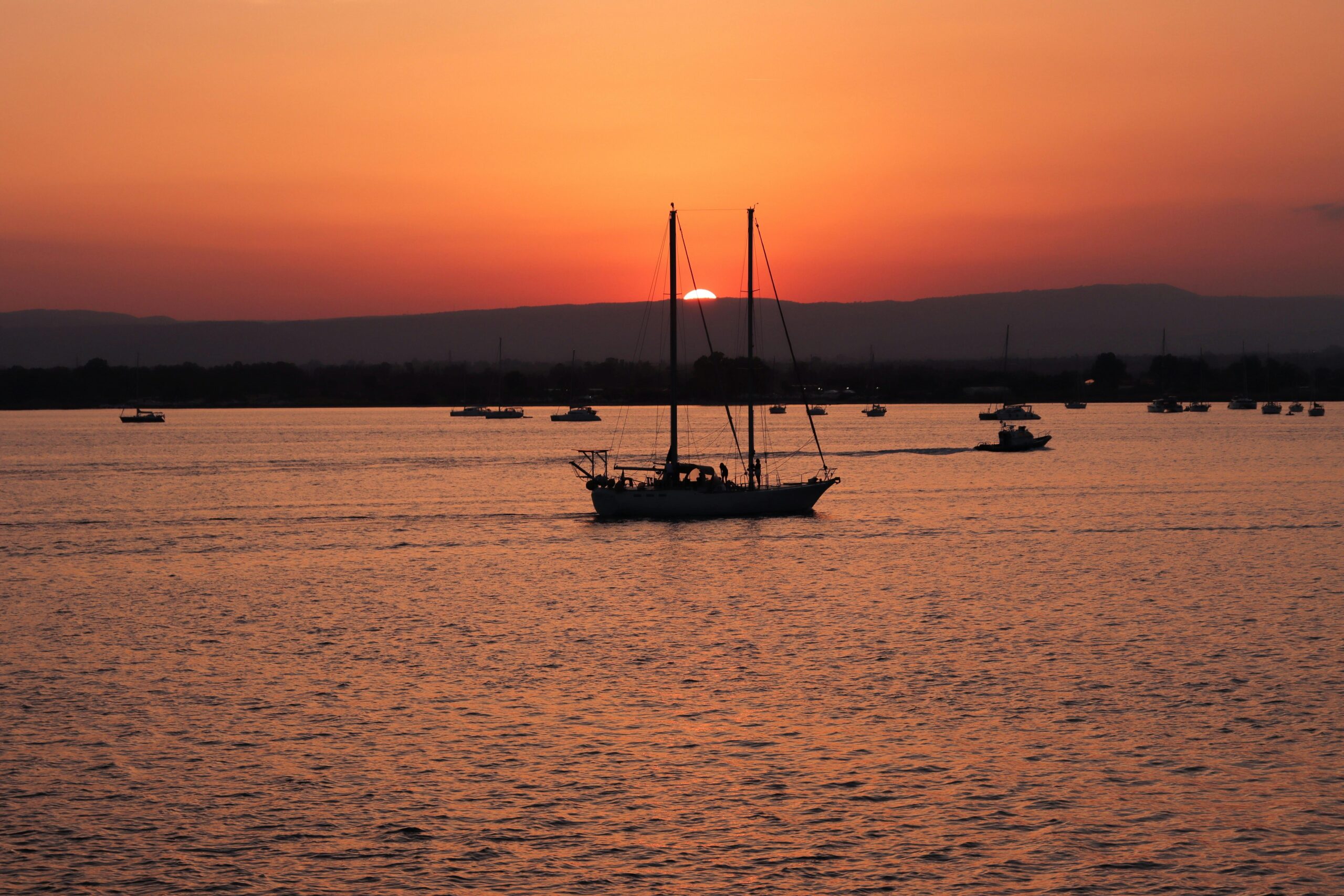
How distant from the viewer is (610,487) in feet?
241

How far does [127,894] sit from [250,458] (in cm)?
14433

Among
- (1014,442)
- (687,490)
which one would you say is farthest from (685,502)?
(1014,442)

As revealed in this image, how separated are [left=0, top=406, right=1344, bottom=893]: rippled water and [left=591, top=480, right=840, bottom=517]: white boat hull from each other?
5.91 meters

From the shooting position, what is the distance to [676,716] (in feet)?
90.3

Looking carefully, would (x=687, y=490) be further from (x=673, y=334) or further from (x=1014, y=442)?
(x=1014, y=442)

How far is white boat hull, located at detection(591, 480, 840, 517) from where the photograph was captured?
2822 inches

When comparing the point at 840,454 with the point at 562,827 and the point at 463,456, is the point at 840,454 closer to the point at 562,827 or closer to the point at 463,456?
the point at 463,456

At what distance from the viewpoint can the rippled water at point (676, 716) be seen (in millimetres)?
18953

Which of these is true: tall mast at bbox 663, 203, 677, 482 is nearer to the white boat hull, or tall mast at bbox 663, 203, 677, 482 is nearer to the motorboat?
the white boat hull

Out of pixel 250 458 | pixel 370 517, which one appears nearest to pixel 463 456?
pixel 250 458

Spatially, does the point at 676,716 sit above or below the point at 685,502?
below

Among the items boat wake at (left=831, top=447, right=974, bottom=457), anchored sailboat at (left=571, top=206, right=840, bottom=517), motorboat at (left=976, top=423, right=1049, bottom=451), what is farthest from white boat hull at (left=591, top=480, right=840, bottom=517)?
Result: motorboat at (left=976, top=423, right=1049, bottom=451)

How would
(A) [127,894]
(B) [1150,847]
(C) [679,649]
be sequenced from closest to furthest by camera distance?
1. (A) [127,894]
2. (B) [1150,847]
3. (C) [679,649]

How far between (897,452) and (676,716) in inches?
5548
